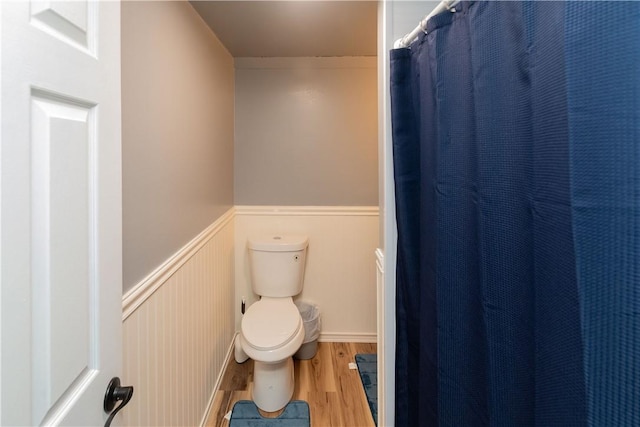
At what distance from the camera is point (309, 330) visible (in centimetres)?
233

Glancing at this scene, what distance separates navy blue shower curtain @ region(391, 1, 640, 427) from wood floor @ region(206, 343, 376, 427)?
2.74 ft

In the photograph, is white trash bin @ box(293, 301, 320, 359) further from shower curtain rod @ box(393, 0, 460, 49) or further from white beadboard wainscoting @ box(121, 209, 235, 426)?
shower curtain rod @ box(393, 0, 460, 49)

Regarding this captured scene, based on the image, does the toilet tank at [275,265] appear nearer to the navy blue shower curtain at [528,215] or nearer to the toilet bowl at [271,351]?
the toilet bowl at [271,351]

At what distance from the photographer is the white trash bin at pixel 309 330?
2.30 meters

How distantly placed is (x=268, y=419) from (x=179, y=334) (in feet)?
2.50

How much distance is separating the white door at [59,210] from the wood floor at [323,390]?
136 cm

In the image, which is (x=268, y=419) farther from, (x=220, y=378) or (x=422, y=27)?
(x=422, y=27)

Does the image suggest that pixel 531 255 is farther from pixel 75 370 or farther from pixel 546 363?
pixel 75 370

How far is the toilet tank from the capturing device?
2252mm

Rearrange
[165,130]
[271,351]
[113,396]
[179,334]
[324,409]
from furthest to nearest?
[324,409] < [271,351] < [179,334] < [165,130] < [113,396]

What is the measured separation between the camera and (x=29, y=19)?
18.3 inches

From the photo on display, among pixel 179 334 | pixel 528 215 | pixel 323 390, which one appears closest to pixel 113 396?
pixel 179 334

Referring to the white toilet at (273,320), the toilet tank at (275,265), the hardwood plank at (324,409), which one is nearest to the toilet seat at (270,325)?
the white toilet at (273,320)

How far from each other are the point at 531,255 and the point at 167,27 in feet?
4.76
